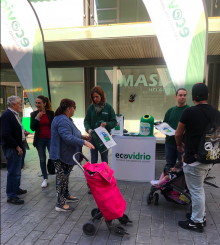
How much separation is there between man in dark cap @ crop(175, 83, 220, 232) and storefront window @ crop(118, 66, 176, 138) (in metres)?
4.78

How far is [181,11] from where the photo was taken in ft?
12.8

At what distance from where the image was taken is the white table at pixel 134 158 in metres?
4.12

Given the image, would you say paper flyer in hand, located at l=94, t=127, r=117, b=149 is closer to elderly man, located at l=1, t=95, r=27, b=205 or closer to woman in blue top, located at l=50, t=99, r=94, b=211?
woman in blue top, located at l=50, t=99, r=94, b=211

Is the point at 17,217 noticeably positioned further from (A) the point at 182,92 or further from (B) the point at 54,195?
(A) the point at 182,92

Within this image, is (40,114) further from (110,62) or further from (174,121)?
(110,62)

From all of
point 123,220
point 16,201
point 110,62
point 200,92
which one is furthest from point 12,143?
point 110,62

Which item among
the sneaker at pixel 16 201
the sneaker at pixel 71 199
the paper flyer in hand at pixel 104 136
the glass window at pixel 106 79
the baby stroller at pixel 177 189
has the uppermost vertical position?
the glass window at pixel 106 79

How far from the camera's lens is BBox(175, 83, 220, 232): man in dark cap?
2348 millimetres

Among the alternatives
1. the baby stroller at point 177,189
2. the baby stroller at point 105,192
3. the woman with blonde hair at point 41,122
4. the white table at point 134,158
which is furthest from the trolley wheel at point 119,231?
the woman with blonde hair at point 41,122

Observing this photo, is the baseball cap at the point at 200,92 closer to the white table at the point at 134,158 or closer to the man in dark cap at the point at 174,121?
the man in dark cap at the point at 174,121

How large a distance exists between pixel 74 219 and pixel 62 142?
1187 millimetres

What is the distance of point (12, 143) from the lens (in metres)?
3.29

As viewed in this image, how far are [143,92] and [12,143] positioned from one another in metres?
5.29

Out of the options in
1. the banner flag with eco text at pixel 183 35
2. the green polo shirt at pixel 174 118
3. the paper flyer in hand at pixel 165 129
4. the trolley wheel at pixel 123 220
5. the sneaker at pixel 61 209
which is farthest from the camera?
the banner flag with eco text at pixel 183 35
